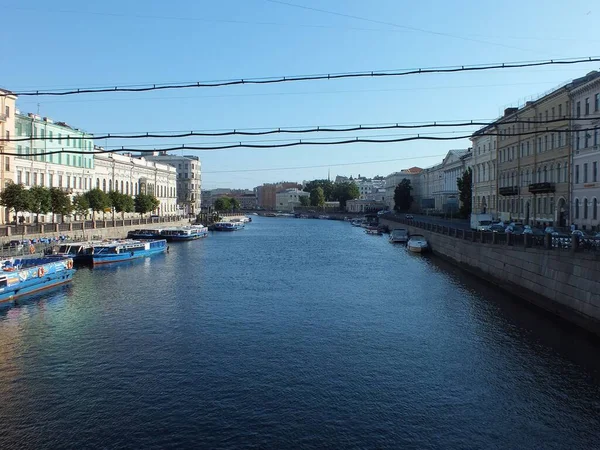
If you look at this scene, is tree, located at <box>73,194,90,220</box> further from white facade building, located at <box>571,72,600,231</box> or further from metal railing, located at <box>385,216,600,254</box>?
white facade building, located at <box>571,72,600,231</box>

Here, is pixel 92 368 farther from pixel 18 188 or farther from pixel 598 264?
pixel 18 188

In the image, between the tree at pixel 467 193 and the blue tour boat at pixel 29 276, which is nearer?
the blue tour boat at pixel 29 276

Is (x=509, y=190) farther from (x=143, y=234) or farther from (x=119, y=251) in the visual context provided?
(x=143, y=234)

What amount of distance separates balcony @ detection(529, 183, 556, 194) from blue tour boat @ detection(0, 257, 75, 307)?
34869mm

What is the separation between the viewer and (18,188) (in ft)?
140

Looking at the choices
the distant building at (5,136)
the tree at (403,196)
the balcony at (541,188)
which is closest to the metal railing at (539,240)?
the balcony at (541,188)

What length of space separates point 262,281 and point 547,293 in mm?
15485

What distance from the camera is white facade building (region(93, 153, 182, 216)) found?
7356 cm

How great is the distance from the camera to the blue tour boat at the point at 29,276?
25.2 metres

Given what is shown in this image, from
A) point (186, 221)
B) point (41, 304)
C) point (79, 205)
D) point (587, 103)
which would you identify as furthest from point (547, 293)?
point (186, 221)

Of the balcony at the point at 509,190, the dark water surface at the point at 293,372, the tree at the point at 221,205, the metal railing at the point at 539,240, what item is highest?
the balcony at the point at 509,190

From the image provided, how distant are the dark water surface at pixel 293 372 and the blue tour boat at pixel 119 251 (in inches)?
532

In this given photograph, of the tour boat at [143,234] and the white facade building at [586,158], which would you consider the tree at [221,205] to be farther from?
the white facade building at [586,158]

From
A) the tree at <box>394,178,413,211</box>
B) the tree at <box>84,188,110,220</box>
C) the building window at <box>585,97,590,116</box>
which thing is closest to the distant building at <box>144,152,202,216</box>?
the tree at <box>394,178,413,211</box>
